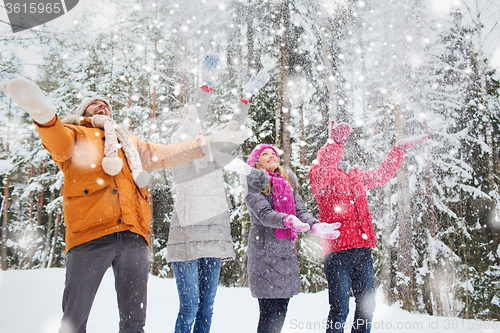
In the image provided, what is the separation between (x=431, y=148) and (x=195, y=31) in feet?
25.1

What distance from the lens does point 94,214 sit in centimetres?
162

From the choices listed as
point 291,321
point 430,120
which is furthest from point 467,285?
point 291,321

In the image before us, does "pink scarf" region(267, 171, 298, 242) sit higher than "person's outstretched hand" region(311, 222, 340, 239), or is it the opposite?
"pink scarf" region(267, 171, 298, 242)

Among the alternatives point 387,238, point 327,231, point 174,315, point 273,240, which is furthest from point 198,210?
point 387,238

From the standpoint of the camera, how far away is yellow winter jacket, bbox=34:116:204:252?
63.1 inches

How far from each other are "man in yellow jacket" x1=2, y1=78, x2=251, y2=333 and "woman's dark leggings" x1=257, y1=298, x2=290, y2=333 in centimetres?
96

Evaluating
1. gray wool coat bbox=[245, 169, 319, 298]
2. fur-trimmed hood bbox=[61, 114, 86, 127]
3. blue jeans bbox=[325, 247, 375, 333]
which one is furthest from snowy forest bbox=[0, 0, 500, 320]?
fur-trimmed hood bbox=[61, 114, 86, 127]

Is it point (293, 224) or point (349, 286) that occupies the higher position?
point (293, 224)

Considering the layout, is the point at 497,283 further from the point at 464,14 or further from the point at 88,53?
the point at 88,53

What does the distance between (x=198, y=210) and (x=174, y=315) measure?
207 cm

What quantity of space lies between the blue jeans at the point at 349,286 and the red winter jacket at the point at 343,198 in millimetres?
94
